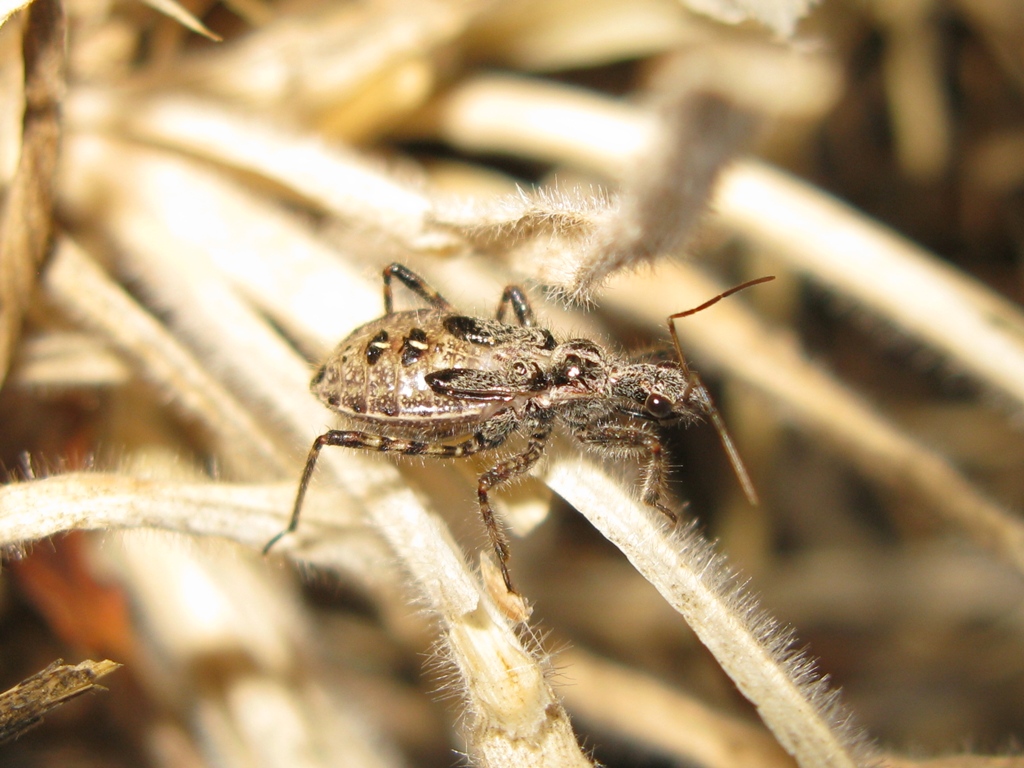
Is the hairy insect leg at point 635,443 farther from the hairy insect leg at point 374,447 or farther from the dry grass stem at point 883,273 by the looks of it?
the dry grass stem at point 883,273

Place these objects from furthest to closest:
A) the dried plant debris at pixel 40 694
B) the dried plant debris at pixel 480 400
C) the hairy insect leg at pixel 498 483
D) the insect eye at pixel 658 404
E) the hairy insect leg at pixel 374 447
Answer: the insect eye at pixel 658 404, the hairy insect leg at pixel 498 483, the hairy insect leg at pixel 374 447, the dried plant debris at pixel 480 400, the dried plant debris at pixel 40 694

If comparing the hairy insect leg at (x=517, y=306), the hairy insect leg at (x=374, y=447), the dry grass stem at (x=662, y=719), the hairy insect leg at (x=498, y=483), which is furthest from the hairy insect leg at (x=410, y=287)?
the dry grass stem at (x=662, y=719)

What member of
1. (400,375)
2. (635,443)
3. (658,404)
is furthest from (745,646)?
(400,375)

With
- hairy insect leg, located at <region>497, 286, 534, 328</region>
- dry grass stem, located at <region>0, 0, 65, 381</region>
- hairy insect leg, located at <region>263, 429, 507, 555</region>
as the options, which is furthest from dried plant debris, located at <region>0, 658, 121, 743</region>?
hairy insect leg, located at <region>497, 286, 534, 328</region>

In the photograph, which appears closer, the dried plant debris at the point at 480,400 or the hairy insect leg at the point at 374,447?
the dried plant debris at the point at 480,400

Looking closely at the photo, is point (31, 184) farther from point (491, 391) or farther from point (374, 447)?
point (491, 391)

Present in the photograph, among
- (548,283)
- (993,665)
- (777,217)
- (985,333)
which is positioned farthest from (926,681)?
(548,283)

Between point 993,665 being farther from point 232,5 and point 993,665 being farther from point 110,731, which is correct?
point 232,5
